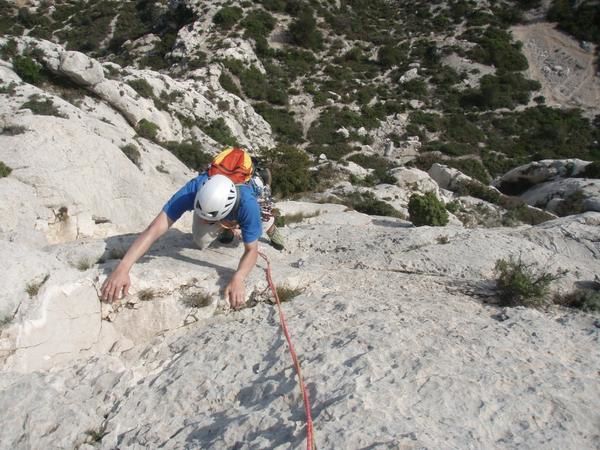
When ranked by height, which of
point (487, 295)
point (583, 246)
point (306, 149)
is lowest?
point (306, 149)

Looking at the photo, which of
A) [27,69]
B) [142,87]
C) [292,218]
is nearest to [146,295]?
[292,218]

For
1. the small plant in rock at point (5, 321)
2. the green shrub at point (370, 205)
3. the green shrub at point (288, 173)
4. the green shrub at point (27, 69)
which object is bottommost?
the green shrub at point (288, 173)

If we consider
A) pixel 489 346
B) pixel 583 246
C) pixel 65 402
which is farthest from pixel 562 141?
pixel 65 402

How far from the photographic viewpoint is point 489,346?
4.14 meters

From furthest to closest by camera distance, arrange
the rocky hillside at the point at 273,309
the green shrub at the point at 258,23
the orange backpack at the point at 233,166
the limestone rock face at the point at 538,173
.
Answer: the green shrub at the point at 258,23 → the limestone rock face at the point at 538,173 → the orange backpack at the point at 233,166 → the rocky hillside at the point at 273,309

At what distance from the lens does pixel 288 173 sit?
773 inches

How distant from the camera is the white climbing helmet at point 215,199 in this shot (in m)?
4.90

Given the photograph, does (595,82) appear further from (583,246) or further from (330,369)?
(330,369)

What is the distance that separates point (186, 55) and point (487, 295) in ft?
145

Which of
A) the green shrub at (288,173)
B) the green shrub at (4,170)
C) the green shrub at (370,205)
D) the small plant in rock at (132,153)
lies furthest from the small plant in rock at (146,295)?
the green shrub at (288,173)

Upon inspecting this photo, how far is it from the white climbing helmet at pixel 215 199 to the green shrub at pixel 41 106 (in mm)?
12839

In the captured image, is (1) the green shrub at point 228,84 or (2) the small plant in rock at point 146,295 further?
(1) the green shrub at point 228,84

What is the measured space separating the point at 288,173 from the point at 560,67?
45.9 meters

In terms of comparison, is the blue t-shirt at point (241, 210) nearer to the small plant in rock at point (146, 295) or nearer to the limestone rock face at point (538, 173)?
the small plant in rock at point (146, 295)
